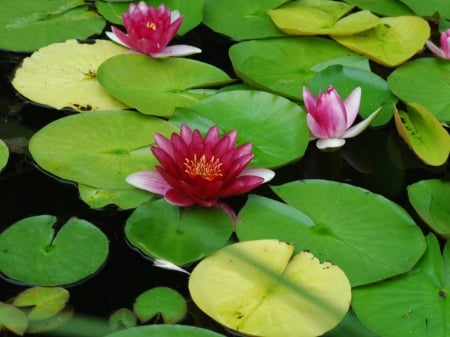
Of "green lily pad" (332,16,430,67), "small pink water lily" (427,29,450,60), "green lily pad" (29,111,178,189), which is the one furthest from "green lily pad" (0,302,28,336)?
"small pink water lily" (427,29,450,60)

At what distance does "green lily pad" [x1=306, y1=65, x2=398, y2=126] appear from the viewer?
89.9 inches

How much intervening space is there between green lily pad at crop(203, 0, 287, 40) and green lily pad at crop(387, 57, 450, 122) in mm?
441

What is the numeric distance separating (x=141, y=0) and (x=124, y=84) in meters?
0.56

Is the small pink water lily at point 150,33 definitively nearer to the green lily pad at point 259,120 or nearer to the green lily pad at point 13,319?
the green lily pad at point 259,120

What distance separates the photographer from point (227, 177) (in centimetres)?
188

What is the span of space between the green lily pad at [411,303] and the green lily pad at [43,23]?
1.37m

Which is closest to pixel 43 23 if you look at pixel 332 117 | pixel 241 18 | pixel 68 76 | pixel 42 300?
pixel 68 76

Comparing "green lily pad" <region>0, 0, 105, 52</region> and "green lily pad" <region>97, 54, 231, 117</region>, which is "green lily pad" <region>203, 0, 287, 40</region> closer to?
"green lily pad" <region>97, 54, 231, 117</region>

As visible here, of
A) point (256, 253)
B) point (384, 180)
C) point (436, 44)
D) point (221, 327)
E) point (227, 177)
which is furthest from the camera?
point (436, 44)

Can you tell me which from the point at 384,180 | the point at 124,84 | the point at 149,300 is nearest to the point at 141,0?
the point at 124,84

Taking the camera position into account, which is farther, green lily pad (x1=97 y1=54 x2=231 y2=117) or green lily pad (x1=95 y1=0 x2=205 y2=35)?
green lily pad (x1=95 y1=0 x2=205 y2=35)

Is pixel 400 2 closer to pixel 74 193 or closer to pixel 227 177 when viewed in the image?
pixel 227 177

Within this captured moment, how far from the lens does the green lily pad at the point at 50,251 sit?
1.68 meters

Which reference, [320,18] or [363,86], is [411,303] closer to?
[363,86]
